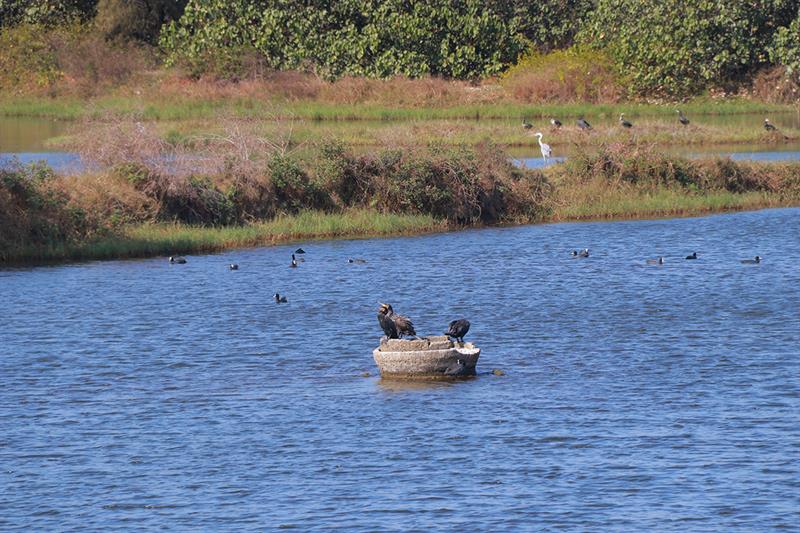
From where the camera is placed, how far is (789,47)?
71062 millimetres

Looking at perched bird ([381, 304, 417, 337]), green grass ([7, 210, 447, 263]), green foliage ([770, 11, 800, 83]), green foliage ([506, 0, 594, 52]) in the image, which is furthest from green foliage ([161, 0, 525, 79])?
perched bird ([381, 304, 417, 337])

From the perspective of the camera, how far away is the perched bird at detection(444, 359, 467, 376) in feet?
80.4

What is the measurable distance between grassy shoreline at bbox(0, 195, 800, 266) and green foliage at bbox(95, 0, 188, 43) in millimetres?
42860

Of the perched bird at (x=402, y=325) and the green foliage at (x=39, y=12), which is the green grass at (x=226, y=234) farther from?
the green foliage at (x=39, y=12)

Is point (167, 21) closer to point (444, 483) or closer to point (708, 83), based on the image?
point (708, 83)

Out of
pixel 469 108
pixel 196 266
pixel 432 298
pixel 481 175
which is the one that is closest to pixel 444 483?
pixel 432 298

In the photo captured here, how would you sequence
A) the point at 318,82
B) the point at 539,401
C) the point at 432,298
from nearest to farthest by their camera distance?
the point at 539,401 < the point at 432,298 < the point at 318,82

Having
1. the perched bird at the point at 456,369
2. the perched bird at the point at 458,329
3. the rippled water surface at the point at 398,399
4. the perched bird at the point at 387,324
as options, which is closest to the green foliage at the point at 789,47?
the rippled water surface at the point at 398,399

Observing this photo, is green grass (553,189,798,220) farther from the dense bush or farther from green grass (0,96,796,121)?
green grass (0,96,796,121)

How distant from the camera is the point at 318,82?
73312mm

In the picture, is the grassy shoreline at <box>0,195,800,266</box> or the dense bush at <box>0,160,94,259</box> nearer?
the dense bush at <box>0,160,94,259</box>

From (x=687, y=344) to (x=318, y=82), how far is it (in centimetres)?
4729

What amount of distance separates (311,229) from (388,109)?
2715 cm

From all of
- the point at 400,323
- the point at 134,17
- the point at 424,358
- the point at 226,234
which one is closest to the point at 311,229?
the point at 226,234
